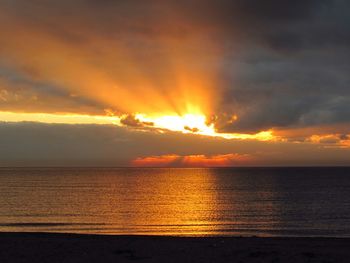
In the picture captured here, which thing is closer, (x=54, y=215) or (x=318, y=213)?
(x=54, y=215)

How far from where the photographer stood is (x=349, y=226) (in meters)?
49.7

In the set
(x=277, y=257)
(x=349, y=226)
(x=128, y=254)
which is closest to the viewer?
(x=277, y=257)

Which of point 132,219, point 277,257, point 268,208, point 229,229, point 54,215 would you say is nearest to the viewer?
point 277,257

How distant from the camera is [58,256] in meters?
21.2

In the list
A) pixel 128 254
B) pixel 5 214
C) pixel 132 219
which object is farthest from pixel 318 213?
pixel 128 254

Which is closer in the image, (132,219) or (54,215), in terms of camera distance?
(132,219)

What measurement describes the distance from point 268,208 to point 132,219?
25707 mm

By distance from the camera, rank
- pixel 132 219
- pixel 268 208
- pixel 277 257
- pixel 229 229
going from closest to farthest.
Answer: pixel 277 257 → pixel 229 229 → pixel 132 219 → pixel 268 208

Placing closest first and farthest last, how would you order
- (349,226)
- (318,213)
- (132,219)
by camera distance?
(349,226) < (132,219) < (318,213)

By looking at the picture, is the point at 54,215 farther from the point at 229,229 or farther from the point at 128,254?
the point at 128,254

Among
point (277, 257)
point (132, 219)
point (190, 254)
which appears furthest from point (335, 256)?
point (132, 219)

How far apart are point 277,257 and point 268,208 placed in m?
51.9

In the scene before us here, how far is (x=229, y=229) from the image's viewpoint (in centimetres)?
4625

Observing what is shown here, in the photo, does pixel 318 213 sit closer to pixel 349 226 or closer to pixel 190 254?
pixel 349 226
